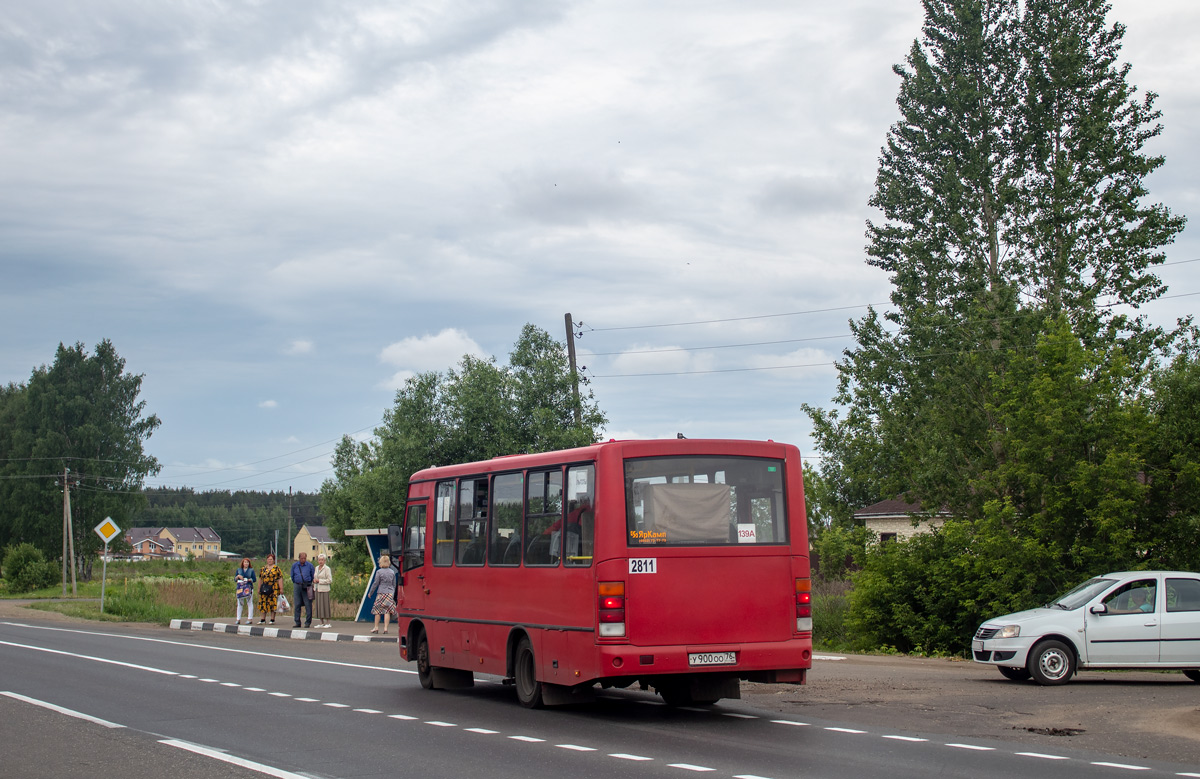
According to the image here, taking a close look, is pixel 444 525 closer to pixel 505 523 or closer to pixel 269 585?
pixel 505 523

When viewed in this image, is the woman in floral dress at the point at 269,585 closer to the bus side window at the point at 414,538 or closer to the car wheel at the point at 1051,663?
the bus side window at the point at 414,538

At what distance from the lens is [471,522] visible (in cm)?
1430

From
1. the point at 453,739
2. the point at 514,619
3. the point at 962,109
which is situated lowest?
the point at 453,739

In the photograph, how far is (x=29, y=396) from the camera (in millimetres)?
83000

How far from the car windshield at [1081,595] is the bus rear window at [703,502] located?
599 cm

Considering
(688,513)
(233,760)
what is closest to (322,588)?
(688,513)

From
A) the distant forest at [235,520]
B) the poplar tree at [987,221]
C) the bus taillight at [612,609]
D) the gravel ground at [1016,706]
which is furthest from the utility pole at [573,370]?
the distant forest at [235,520]

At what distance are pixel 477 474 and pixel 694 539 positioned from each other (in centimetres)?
355

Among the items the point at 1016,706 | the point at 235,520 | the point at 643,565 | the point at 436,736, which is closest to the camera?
the point at 436,736

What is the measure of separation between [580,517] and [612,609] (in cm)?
106

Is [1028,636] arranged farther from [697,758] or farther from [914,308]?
[914,308]

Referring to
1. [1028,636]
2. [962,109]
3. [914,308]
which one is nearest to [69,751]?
[1028,636]

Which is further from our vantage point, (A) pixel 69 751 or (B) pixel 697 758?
(A) pixel 69 751

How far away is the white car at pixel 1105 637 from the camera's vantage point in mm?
15320
